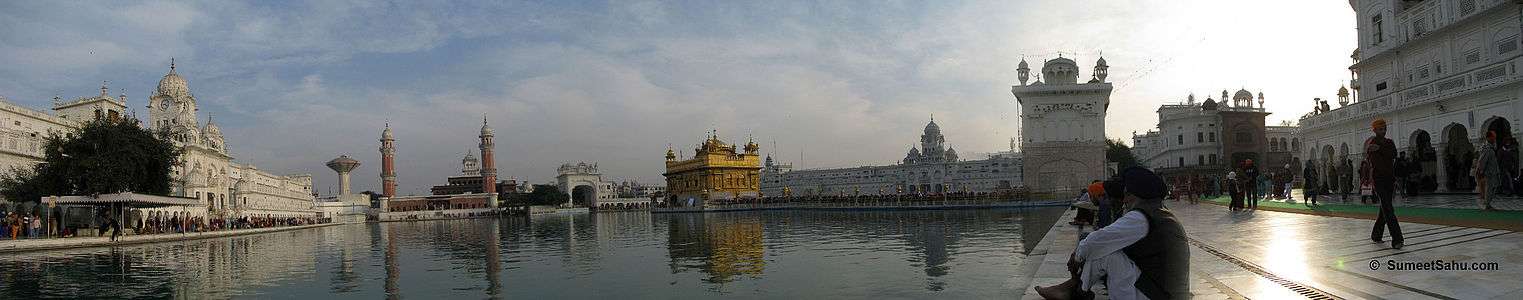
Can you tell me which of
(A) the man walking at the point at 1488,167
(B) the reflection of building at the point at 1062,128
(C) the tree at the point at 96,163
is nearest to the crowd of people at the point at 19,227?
(C) the tree at the point at 96,163

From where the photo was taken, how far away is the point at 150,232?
30.4 meters

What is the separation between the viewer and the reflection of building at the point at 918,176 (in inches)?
4158

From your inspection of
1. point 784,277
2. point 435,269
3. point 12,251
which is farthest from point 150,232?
point 784,277

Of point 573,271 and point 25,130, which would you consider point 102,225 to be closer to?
point 25,130

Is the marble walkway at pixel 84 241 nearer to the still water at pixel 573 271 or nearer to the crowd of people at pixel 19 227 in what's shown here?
the still water at pixel 573 271

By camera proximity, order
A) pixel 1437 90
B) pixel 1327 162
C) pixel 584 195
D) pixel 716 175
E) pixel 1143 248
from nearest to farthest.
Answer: pixel 1143 248 < pixel 1437 90 < pixel 1327 162 < pixel 716 175 < pixel 584 195

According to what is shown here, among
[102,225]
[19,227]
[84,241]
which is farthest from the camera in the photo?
[102,225]

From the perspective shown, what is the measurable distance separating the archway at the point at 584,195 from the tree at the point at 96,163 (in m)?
96.3

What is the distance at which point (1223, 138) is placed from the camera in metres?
64.6

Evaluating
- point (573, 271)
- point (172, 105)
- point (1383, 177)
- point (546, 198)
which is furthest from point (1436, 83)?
point (546, 198)

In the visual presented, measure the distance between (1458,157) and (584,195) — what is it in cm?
11917

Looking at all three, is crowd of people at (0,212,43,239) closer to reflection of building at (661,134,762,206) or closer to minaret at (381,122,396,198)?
reflection of building at (661,134,762,206)

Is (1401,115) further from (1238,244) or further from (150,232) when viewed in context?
(150,232)

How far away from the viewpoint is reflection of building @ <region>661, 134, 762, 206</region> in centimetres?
7025
